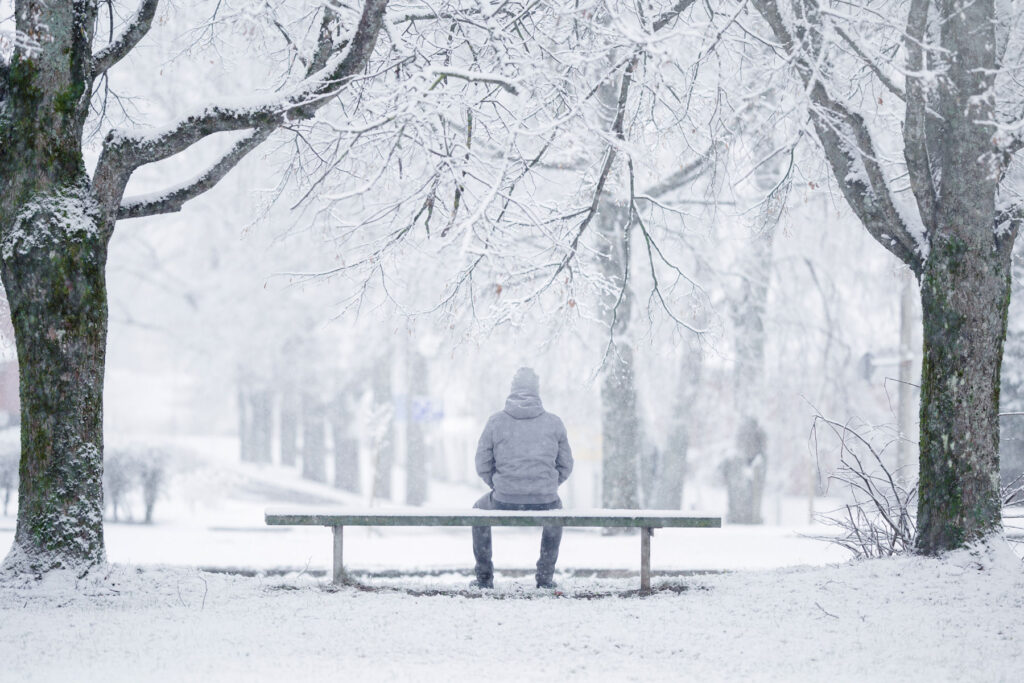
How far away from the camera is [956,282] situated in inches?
266

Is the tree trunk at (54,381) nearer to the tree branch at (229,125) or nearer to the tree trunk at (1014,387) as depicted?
the tree branch at (229,125)

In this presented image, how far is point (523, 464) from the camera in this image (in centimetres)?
724

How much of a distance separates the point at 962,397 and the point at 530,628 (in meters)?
3.34

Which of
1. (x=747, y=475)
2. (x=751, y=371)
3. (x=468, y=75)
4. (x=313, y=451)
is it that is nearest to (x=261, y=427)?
(x=313, y=451)

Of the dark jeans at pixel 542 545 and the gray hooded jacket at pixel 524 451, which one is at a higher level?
the gray hooded jacket at pixel 524 451

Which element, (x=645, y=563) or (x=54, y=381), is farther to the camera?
(x=645, y=563)

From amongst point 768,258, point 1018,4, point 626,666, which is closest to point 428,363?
point 768,258

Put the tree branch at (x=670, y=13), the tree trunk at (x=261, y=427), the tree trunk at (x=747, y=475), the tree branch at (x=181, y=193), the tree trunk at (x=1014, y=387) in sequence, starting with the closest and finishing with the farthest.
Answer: the tree branch at (x=181, y=193)
the tree branch at (x=670, y=13)
the tree trunk at (x=1014, y=387)
the tree trunk at (x=747, y=475)
the tree trunk at (x=261, y=427)

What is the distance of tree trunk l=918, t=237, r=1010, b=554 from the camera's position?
21.9 feet

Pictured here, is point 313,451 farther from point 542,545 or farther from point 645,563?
point 645,563

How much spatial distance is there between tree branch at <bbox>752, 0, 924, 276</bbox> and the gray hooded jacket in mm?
2685

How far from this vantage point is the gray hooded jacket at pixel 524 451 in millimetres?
7238

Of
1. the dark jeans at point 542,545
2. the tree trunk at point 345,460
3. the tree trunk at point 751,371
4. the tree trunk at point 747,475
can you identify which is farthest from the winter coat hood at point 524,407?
the tree trunk at point 345,460

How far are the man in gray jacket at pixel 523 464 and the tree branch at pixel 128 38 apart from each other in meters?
3.62
